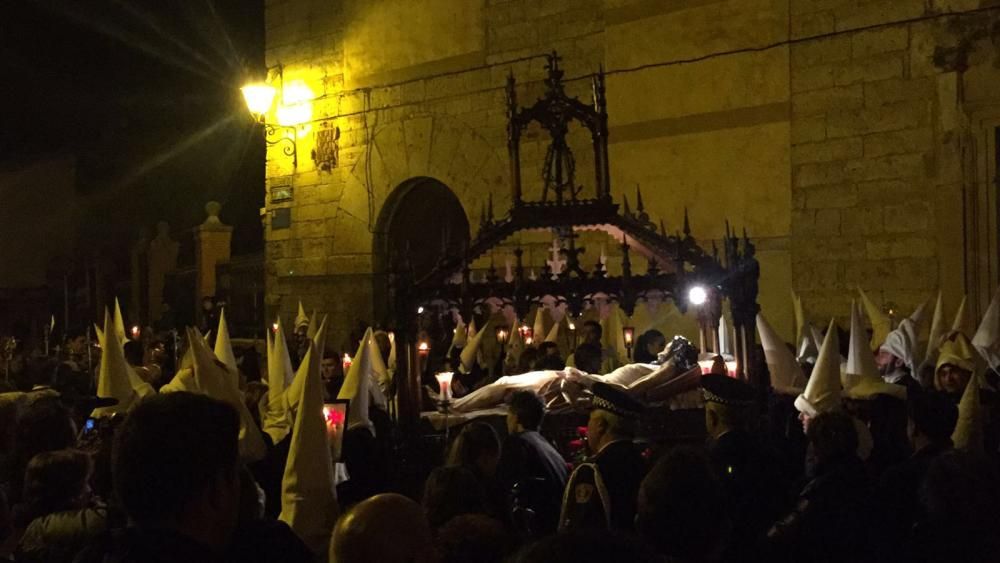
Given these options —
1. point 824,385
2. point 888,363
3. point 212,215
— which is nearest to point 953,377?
point 824,385

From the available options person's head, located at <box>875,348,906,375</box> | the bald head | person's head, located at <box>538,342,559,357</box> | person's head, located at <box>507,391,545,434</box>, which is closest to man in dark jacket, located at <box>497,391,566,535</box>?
person's head, located at <box>507,391,545,434</box>

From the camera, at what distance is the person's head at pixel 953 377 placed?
26.0 feet

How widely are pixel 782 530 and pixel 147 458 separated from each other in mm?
2766

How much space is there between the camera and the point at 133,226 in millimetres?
31141

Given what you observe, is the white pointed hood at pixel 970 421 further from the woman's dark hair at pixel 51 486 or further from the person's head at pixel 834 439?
the woman's dark hair at pixel 51 486

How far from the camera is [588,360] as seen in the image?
36.0 ft

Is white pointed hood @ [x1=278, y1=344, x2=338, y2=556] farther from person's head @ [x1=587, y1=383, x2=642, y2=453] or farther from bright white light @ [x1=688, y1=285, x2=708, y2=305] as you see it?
bright white light @ [x1=688, y1=285, x2=708, y2=305]

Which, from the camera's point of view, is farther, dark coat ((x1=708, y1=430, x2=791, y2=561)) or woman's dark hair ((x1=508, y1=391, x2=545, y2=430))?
woman's dark hair ((x1=508, y1=391, x2=545, y2=430))

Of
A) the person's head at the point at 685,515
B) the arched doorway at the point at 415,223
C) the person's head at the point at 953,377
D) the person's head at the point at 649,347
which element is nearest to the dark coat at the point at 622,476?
the person's head at the point at 685,515

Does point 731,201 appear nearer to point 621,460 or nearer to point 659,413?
point 659,413

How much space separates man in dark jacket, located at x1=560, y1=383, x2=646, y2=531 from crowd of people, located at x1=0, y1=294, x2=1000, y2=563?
0.01 m

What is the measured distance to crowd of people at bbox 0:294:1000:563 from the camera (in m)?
2.69

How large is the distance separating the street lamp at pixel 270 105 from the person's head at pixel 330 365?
28.6ft

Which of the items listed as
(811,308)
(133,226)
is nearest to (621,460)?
(811,308)
